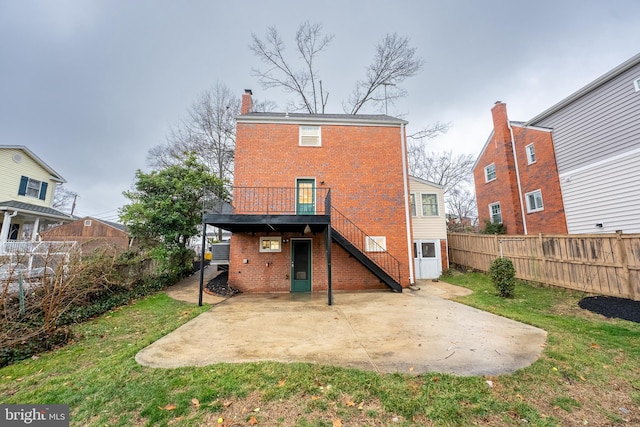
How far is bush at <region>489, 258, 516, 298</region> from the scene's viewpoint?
798 cm

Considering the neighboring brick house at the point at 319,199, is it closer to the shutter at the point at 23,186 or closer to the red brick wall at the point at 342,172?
the red brick wall at the point at 342,172

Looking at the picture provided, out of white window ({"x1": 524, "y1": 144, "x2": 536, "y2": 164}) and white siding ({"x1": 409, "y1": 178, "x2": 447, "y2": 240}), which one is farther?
white window ({"x1": 524, "y1": 144, "x2": 536, "y2": 164})

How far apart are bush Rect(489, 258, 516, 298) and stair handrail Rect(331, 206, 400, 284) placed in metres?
3.52

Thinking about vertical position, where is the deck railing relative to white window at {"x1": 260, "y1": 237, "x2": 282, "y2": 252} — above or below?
above

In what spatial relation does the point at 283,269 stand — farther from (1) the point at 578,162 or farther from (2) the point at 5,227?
(2) the point at 5,227

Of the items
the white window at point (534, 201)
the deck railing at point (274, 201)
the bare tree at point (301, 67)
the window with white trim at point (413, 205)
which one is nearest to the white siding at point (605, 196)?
the white window at point (534, 201)

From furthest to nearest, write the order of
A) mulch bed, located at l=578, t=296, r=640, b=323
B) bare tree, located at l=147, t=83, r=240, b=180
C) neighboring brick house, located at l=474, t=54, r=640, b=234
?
1. bare tree, located at l=147, t=83, r=240, b=180
2. neighboring brick house, located at l=474, t=54, r=640, b=234
3. mulch bed, located at l=578, t=296, r=640, b=323

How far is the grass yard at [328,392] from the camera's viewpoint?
251cm

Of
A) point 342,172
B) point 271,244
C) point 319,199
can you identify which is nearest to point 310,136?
point 342,172

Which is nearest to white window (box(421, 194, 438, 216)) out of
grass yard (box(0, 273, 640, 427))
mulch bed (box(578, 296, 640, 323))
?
mulch bed (box(578, 296, 640, 323))

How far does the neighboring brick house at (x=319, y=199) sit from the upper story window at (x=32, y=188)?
50.0ft

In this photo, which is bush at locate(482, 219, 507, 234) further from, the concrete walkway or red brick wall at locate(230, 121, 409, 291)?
the concrete walkway

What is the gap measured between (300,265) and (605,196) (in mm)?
12173

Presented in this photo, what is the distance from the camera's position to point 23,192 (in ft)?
48.7
